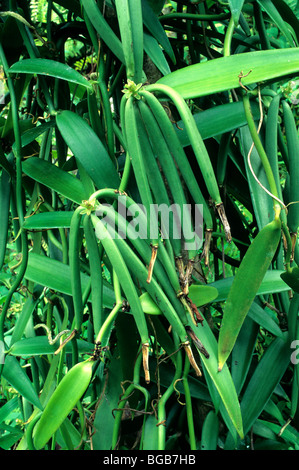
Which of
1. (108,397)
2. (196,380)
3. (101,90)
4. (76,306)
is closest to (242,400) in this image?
(196,380)

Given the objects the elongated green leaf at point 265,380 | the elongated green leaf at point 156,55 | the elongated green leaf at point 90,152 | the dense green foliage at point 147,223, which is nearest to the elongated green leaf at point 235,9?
the dense green foliage at point 147,223

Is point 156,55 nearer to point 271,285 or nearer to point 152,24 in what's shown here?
point 152,24

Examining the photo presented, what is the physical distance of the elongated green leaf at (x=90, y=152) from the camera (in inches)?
20.7

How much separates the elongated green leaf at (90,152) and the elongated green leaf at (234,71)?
13 centimetres

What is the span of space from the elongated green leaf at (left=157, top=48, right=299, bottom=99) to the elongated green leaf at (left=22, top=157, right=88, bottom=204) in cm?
19

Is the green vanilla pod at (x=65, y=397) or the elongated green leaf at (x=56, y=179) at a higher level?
the elongated green leaf at (x=56, y=179)

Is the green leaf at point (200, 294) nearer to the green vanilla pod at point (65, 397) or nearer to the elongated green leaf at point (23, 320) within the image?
the green vanilla pod at point (65, 397)

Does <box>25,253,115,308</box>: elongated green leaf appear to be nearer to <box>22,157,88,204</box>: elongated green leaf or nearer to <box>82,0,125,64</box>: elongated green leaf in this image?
<box>22,157,88,204</box>: elongated green leaf

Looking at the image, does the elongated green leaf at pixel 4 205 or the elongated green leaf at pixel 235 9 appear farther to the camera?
the elongated green leaf at pixel 4 205

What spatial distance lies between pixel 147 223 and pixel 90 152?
0.51 feet

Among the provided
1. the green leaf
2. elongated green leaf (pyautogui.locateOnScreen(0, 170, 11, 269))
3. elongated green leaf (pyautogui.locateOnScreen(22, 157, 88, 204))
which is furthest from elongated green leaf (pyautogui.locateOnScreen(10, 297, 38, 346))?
the green leaf

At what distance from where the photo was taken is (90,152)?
538mm

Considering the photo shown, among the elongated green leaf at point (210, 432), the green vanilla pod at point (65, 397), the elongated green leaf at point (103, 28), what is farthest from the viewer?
the elongated green leaf at point (210, 432)

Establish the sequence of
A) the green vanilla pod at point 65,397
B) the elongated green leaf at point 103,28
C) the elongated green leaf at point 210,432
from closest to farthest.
Answer: the green vanilla pod at point 65,397 < the elongated green leaf at point 103,28 < the elongated green leaf at point 210,432
